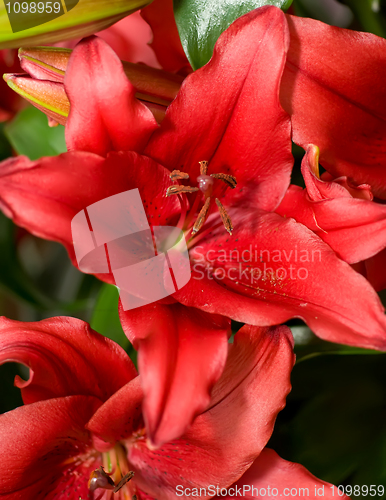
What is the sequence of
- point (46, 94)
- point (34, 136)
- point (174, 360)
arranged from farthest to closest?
1. point (34, 136)
2. point (46, 94)
3. point (174, 360)

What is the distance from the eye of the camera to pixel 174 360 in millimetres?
369

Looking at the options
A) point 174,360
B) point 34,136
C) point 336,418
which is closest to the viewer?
point 174,360

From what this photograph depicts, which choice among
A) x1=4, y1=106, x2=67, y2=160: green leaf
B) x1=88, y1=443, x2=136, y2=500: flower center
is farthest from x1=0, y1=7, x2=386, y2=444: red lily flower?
x1=4, y1=106, x2=67, y2=160: green leaf

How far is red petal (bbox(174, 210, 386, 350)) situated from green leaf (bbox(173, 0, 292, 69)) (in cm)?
18

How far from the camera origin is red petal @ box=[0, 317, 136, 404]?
0.44 m

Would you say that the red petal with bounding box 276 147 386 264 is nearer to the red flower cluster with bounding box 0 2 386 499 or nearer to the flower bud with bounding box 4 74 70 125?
the red flower cluster with bounding box 0 2 386 499

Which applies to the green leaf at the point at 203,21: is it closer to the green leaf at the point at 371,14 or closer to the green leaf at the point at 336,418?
the green leaf at the point at 371,14

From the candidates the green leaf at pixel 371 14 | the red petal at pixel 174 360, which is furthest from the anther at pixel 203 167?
the green leaf at pixel 371 14

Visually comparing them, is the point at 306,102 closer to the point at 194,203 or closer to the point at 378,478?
the point at 194,203

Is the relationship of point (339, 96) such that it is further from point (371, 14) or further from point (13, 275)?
point (13, 275)

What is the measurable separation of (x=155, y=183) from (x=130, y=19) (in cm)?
36

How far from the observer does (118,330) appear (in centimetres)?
63

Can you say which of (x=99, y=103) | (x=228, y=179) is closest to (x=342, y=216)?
(x=228, y=179)

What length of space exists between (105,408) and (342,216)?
0.26 m
